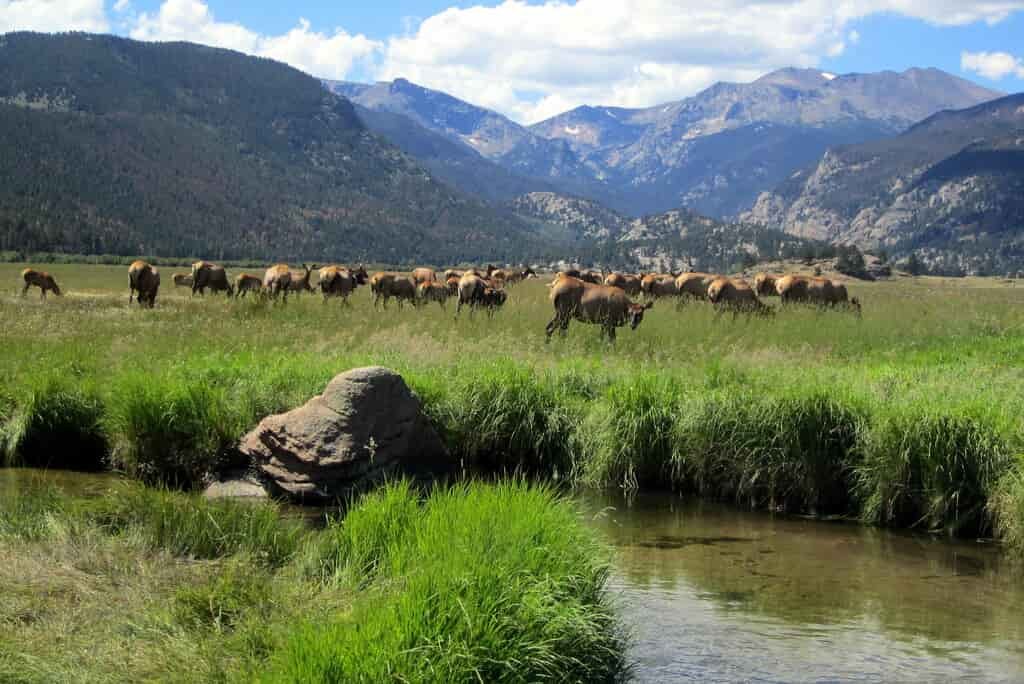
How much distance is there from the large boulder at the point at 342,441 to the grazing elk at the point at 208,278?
30098 mm

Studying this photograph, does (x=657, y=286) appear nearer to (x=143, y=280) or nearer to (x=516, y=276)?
(x=516, y=276)

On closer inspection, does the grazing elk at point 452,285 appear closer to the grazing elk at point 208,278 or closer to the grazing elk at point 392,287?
the grazing elk at point 392,287

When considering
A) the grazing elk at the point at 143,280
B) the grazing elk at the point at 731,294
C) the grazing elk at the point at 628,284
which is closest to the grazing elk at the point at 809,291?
the grazing elk at the point at 731,294

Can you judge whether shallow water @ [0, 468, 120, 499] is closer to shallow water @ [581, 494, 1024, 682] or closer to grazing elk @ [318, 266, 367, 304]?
shallow water @ [581, 494, 1024, 682]

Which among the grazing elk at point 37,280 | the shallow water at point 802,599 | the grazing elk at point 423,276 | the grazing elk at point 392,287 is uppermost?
the grazing elk at point 423,276

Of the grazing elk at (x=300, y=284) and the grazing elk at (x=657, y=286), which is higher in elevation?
the grazing elk at (x=657, y=286)

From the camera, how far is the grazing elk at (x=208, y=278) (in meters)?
42.9

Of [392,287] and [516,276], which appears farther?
[516,276]

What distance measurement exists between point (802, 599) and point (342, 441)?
5.66 meters

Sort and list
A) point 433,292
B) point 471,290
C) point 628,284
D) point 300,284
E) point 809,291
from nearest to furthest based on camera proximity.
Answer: point 471,290, point 433,292, point 809,291, point 300,284, point 628,284

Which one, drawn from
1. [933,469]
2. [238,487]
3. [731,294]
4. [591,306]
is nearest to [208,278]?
[731,294]

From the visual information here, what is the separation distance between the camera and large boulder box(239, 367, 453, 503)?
41.0 feet

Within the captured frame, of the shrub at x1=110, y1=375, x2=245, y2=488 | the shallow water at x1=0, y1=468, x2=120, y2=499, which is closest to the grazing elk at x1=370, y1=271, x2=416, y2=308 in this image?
the shrub at x1=110, y1=375, x2=245, y2=488

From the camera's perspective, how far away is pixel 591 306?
2573cm
